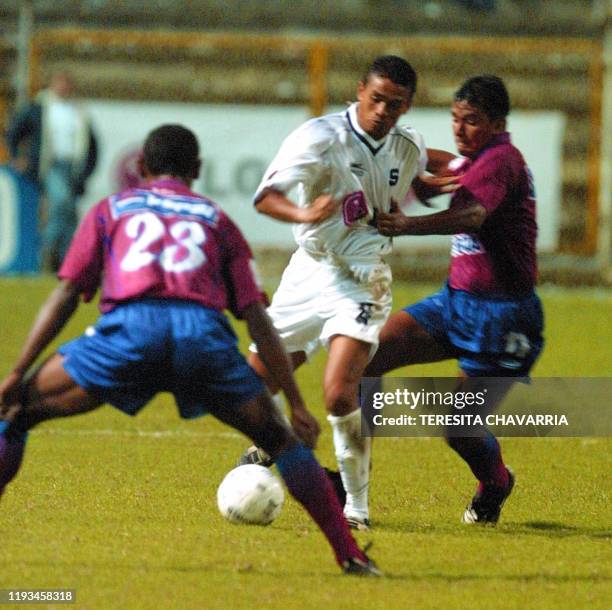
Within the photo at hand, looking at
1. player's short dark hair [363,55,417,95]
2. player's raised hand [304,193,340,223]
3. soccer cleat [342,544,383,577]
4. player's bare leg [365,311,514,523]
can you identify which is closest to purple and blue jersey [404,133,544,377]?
player's bare leg [365,311,514,523]

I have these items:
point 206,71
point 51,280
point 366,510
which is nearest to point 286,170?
point 366,510

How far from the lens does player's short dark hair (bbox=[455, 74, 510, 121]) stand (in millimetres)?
7582

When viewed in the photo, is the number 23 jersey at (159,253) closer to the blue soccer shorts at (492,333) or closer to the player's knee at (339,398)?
the player's knee at (339,398)

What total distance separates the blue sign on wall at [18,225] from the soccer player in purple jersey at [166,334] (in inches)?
537

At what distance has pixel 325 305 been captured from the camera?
7672mm

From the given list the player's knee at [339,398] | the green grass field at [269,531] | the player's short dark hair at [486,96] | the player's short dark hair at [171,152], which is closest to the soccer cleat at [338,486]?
the green grass field at [269,531]

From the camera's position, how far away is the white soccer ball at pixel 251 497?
281 inches

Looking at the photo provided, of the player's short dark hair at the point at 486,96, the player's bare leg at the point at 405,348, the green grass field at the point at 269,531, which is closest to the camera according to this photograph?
the green grass field at the point at 269,531

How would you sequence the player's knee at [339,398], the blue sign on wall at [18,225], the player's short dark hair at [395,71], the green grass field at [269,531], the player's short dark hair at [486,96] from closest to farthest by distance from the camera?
the green grass field at [269,531] → the player's knee at [339,398] → the player's short dark hair at [395,71] → the player's short dark hair at [486,96] → the blue sign on wall at [18,225]

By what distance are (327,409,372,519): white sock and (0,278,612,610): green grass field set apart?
19 centimetres

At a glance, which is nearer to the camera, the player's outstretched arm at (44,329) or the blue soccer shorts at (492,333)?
the player's outstretched arm at (44,329)

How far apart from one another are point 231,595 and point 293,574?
45 centimetres

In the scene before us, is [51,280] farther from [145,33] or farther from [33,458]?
→ [33,458]

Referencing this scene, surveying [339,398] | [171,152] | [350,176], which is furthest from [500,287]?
[171,152]
